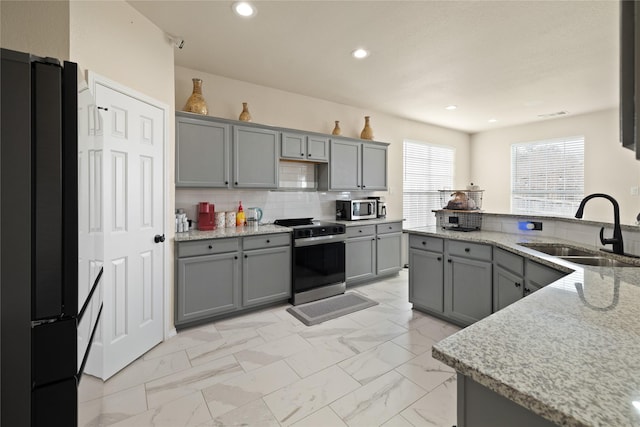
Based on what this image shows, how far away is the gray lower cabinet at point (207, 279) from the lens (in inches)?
110

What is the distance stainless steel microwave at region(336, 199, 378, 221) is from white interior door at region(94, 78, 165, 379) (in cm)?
259

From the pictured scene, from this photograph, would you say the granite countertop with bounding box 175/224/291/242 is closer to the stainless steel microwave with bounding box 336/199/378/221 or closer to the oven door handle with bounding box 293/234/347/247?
the oven door handle with bounding box 293/234/347/247

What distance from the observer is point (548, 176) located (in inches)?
222

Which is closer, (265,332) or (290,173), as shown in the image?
(265,332)

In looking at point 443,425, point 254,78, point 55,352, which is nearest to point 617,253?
point 443,425

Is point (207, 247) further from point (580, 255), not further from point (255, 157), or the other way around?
point (580, 255)

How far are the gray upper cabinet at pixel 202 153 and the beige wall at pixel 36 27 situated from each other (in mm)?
1174

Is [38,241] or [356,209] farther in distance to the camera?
[356,209]

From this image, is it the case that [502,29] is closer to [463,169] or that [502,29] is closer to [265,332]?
[265,332]

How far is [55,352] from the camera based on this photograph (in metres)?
0.85

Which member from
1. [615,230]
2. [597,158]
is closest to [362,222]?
[615,230]

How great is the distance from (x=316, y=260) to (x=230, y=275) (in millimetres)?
1079

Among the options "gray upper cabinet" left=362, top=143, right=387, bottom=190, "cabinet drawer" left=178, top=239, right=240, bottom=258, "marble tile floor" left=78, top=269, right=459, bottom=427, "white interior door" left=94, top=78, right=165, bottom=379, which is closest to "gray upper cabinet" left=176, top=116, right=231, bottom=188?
"white interior door" left=94, top=78, right=165, bottom=379

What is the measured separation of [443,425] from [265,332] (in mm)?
1693
